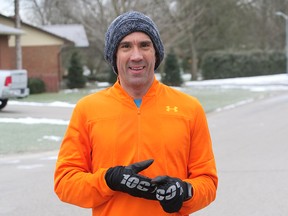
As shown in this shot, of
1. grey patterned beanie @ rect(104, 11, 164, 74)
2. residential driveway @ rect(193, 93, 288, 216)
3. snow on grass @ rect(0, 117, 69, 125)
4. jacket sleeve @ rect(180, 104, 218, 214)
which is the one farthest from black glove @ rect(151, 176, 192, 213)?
snow on grass @ rect(0, 117, 69, 125)

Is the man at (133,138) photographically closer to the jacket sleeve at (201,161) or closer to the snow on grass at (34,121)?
the jacket sleeve at (201,161)

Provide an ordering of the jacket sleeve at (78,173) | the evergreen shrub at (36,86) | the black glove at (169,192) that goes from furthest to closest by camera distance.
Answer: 1. the evergreen shrub at (36,86)
2. the jacket sleeve at (78,173)
3. the black glove at (169,192)

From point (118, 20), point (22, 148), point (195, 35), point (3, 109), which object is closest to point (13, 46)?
point (3, 109)

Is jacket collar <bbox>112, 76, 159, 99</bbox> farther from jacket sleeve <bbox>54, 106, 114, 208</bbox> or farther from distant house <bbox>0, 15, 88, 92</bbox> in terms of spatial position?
distant house <bbox>0, 15, 88, 92</bbox>

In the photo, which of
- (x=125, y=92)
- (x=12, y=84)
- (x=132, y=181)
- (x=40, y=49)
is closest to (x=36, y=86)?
(x=40, y=49)

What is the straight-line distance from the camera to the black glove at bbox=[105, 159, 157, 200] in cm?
221

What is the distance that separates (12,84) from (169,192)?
1676 cm

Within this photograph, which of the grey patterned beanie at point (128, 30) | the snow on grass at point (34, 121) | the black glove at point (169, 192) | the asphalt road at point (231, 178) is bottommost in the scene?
the snow on grass at point (34, 121)

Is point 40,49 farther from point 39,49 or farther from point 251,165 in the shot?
point 251,165

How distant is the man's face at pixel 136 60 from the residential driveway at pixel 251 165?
394 centimetres

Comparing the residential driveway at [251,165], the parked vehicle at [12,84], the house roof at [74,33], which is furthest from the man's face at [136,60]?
the house roof at [74,33]

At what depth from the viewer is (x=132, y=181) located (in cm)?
221

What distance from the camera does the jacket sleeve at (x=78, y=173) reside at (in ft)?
7.73

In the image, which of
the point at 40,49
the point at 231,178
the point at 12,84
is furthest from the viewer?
the point at 40,49
